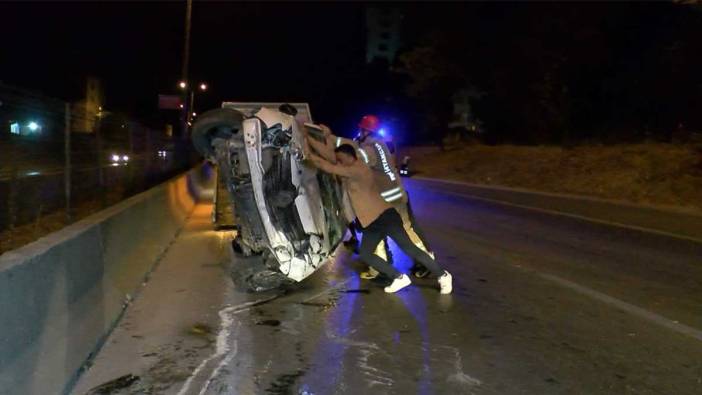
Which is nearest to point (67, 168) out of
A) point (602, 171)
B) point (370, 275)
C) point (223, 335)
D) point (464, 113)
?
point (223, 335)

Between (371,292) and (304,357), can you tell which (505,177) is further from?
(304,357)

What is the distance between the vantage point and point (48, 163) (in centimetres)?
859

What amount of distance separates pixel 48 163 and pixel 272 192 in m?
2.95

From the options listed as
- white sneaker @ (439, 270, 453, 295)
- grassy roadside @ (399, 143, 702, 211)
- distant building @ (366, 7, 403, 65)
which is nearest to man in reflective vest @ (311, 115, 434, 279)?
white sneaker @ (439, 270, 453, 295)

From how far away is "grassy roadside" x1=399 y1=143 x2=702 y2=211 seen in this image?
71.9ft

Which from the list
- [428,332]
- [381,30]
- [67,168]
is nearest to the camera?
[428,332]

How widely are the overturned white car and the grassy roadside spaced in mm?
15090

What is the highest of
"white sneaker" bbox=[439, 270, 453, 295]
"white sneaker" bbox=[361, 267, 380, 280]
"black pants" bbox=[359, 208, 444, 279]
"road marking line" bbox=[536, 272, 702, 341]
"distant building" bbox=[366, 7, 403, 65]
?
"distant building" bbox=[366, 7, 403, 65]

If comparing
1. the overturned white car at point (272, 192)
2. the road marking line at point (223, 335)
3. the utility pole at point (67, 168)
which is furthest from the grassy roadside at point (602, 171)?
the utility pole at point (67, 168)

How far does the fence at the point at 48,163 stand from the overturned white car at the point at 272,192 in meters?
1.71

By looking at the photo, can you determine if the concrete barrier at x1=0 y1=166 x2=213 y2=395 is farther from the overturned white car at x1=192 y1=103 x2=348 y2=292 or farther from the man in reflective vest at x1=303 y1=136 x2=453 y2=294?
the man in reflective vest at x1=303 y1=136 x2=453 y2=294

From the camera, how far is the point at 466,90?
4856cm

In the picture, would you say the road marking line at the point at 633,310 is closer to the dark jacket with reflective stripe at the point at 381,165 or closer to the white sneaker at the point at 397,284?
the white sneaker at the point at 397,284

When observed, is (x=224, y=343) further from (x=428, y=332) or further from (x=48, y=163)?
(x=48, y=163)
